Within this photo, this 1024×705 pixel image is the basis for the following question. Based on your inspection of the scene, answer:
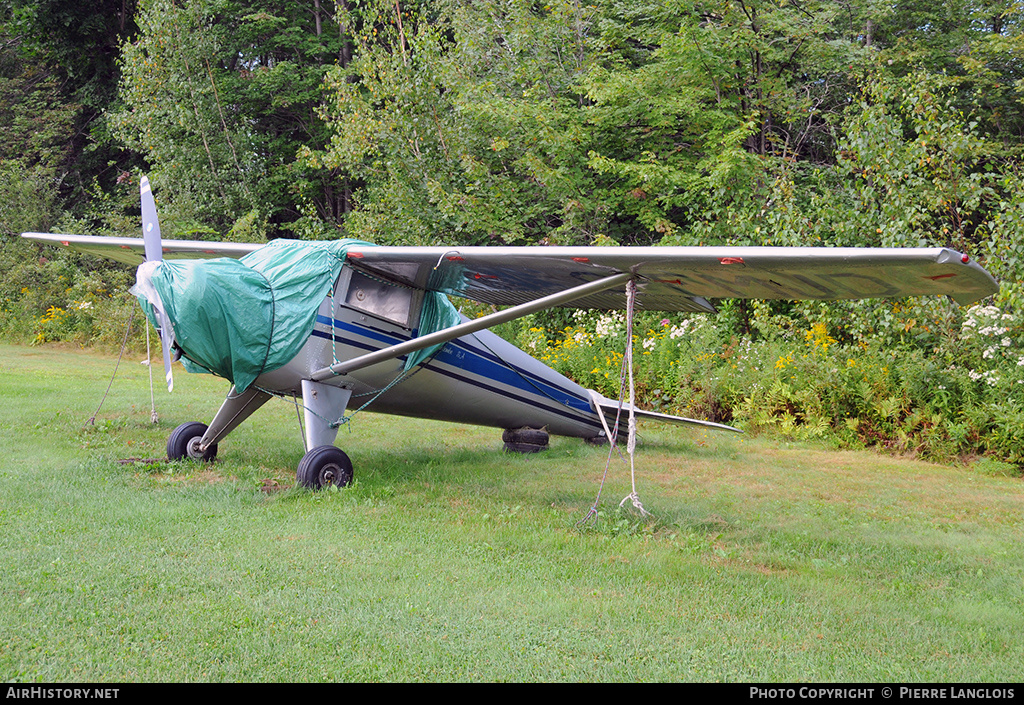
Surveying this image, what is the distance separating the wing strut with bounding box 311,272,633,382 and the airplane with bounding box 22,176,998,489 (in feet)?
0.06

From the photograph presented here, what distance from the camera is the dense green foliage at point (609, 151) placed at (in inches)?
417

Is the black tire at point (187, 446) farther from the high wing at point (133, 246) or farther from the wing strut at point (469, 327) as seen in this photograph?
the high wing at point (133, 246)

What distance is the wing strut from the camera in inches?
246

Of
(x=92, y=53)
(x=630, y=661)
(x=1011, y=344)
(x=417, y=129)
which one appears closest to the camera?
(x=630, y=661)

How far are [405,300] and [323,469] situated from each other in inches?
76.1

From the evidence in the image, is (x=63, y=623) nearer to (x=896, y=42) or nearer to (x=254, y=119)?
(x=896, y=42)

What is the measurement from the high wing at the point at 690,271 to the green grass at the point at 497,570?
76.7 inches

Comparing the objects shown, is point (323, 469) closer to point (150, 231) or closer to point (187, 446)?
point (187, 446)

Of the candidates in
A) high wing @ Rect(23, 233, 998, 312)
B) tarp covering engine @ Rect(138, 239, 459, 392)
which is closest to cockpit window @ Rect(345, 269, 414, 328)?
high wing @ Rect(23, 233, 998, 312)

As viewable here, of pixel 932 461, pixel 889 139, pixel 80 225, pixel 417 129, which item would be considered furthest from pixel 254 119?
pixel 932 461

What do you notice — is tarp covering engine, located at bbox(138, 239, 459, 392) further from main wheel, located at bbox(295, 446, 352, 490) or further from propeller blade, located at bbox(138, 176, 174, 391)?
main wheel, located at bbox(295, 446, 352, 490)

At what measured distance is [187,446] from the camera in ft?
27.0

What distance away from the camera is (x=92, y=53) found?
27.5 meters
